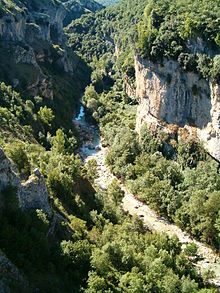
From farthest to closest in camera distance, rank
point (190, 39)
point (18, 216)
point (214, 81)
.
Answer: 1. point (190, 39)
2. point (214, 81)
3. point (18, 216)

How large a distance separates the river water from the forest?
192 centimetres

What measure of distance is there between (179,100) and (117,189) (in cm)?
2165

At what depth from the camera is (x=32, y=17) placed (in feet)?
352

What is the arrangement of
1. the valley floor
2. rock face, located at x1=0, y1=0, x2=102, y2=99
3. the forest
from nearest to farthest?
the forest → the valley floor → rock face, located at x1=0, y1=0, x2=102, y2=99

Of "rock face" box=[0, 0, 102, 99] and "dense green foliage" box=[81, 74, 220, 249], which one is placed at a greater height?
"rock face" box=[0, 0, 102, 99]

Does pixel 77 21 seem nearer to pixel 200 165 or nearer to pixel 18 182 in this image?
pixel 200 165

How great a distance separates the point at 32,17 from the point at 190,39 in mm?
71105

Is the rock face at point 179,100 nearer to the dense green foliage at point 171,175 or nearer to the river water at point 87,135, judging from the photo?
the dense green foliage at point 171,175

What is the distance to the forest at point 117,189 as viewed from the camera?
89.1 feet

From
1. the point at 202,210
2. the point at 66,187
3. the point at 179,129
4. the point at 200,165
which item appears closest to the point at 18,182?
the point at 66,187

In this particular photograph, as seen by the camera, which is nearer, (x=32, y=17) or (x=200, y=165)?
(x=200, y=165)

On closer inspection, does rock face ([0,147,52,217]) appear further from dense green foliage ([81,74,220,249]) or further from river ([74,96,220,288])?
dense green foliage ([81,74,220,249])

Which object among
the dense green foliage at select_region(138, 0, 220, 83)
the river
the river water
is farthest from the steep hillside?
the dense green foliage at select_region(138, 0, 220, 83)

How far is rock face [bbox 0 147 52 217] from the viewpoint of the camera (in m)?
27.9
